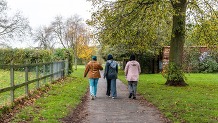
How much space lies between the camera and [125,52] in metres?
32.0

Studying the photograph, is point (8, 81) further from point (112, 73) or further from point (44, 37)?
point (44, 37)

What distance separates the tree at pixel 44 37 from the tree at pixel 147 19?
44.4m

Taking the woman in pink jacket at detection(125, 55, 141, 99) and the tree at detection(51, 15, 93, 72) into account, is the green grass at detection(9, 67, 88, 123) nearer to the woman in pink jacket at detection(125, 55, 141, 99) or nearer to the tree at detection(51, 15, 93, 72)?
the woman in pink jacket at detection(125, 55, 141, 99)

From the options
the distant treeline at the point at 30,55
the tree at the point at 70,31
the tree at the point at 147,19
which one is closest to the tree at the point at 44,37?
the tree at the point at 70,31

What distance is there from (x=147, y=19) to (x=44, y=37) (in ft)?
165

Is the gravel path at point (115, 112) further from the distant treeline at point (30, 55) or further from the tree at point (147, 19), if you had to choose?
the distant treeline at point (30, 55)

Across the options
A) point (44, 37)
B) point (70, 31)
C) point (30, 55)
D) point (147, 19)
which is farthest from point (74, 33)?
point (147, 19)

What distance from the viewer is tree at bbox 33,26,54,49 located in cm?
6159

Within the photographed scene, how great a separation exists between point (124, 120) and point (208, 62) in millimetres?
29978

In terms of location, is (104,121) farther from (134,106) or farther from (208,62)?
(208,62)

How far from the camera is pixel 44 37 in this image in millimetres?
64562

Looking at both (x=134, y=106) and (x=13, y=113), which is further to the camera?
(x=134, y=106)

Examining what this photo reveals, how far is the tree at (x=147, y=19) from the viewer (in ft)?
52.6

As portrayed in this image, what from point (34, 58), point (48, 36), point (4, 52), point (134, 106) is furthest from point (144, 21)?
point (48, 36)
